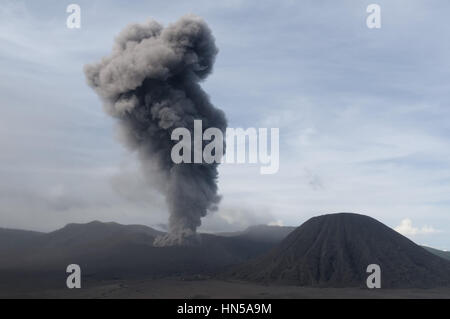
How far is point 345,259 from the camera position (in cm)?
7225

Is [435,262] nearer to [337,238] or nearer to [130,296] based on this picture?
[337,238]

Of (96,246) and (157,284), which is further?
(96,246)

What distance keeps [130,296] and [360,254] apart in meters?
39.2

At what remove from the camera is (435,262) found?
7525cm

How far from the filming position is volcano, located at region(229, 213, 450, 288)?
222 feet

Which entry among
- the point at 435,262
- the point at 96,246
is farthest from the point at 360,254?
the point at 96,246

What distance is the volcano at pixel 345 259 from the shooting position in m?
67.6
